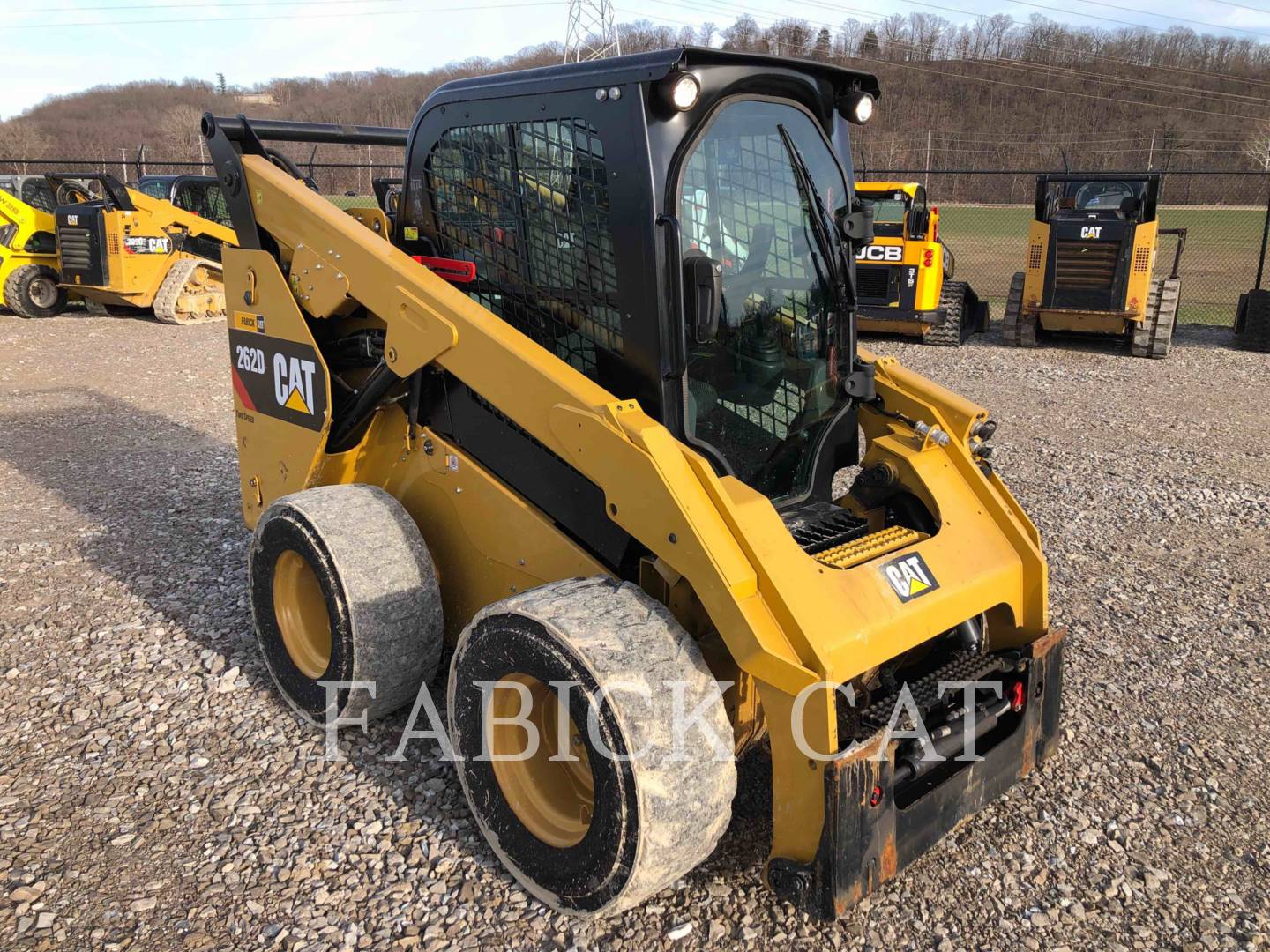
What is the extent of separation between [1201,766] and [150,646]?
14.1 ft

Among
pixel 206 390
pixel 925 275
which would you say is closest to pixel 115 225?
pixel 206 390

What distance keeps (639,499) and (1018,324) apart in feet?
37.6

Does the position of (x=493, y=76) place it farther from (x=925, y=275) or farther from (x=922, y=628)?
(x=925, y=275)

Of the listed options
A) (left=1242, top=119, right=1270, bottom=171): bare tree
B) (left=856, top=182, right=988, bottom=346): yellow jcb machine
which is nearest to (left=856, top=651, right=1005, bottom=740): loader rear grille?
(left=856, top=182, right=988, bottom=346): yellow jcb machine

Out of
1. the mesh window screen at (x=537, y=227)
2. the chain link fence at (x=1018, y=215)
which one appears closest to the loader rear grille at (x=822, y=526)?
the mesh window screen at (x=537, y=227)

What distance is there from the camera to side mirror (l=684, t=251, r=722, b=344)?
276cm

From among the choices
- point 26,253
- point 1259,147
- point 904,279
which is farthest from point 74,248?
point 1259,147

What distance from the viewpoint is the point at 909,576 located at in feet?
9.52

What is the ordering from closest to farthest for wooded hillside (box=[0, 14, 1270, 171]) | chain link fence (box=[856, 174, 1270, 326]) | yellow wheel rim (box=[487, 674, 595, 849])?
yellow wheel rim (box=[487, 674, 595, 849]) < chain link fence (box=[856, 174, 1270, 326]) < wooded hillside (box=[0, 14, 1270, 171])

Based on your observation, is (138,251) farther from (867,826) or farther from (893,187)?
(867,826)

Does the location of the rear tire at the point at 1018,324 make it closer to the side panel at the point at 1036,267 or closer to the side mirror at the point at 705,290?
the side panel at the point at 1036,267

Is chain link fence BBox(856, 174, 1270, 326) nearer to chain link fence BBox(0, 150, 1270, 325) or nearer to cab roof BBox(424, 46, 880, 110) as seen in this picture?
chain link fence BBox(0, 150, 1270, 325)

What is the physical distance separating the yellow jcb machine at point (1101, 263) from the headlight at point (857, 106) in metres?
9.83

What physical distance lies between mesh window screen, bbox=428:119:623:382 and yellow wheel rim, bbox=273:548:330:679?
1265 millimetres
